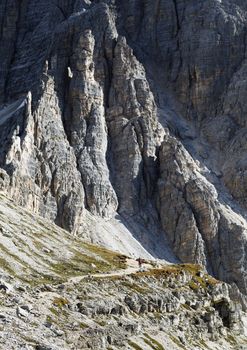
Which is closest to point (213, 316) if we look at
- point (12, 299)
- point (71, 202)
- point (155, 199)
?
point (12, 299)

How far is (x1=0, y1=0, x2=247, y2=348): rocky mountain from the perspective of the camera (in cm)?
14488

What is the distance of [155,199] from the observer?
542 feet

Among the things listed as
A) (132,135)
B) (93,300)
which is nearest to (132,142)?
(132,135)

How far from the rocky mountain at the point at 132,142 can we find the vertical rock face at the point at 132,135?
11.7 inches

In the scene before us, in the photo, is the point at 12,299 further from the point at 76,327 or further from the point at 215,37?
the point at 215,37

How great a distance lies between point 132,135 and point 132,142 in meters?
2.07

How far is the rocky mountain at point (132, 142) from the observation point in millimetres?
144875

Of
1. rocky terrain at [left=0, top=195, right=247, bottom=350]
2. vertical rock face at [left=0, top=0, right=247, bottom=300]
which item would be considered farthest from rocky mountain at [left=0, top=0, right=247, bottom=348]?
rocky terrain at [left=0, top=195, right=247, bottom=350]

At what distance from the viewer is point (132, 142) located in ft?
552

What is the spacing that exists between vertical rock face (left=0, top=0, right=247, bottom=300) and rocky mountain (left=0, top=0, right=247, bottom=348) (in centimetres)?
30

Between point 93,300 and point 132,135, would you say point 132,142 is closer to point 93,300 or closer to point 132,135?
point 132,135

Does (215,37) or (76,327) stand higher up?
(215,37)

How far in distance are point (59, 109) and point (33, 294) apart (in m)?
110

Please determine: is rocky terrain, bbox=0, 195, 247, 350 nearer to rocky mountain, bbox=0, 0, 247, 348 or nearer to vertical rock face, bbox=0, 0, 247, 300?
rocky mountain, bbox=0, 0, 247, 348
